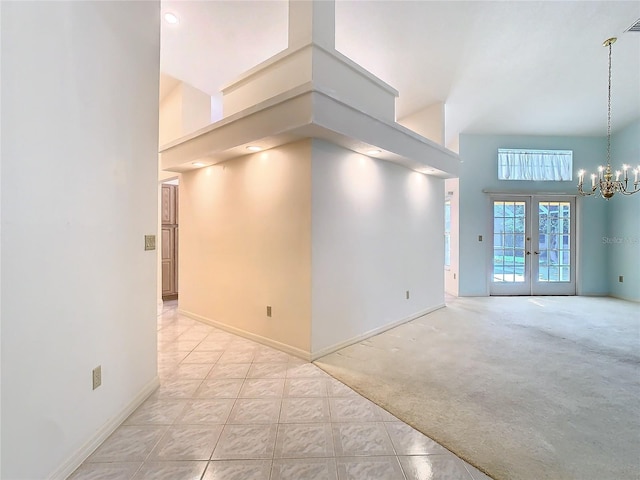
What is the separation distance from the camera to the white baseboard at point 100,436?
1.50 metres

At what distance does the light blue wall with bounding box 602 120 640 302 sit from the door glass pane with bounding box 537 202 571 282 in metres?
0.79

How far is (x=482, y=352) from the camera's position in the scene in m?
3.22

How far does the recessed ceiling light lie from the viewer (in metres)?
3.57

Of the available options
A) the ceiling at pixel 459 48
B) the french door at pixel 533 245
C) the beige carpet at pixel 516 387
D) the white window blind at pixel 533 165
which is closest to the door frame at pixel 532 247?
the french door at pixel 533 245

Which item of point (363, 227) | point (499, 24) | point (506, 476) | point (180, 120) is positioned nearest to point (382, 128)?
point (363, 227)

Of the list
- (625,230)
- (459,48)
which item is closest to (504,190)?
(625,230)

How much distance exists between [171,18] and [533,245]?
24.5ft

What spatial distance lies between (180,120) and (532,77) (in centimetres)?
570

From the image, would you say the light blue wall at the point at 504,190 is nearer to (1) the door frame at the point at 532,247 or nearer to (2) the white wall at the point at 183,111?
(1) the door frame at the point at 532,247

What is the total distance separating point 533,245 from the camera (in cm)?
638

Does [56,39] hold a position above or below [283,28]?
below

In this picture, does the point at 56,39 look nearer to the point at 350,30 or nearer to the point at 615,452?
the point at 350,30

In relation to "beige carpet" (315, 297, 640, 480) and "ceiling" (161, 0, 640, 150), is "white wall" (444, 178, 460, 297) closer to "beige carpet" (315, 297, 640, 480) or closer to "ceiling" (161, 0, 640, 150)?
→ "ceiling" (161, 0, 640, 150)

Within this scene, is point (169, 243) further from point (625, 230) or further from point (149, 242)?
point (625, 230)
